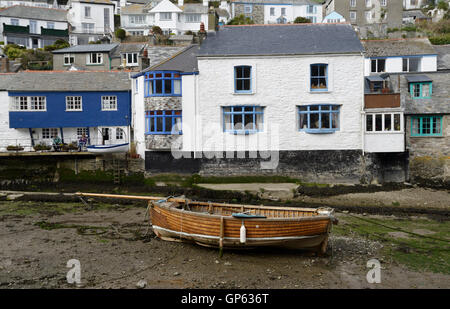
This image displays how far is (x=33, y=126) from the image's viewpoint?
90.1 ft

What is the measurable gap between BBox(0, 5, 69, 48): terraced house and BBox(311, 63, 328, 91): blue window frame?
4103 centimetres

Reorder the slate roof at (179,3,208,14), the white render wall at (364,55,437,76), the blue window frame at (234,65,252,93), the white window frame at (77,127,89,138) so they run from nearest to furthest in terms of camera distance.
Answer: the blue window frame at (234,65,252,93) < the white window frame at (77,127,89,138) < the white render wall at (364,55,437,76) < the slate roof at (179,3,208,14)

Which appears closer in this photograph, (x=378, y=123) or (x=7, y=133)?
(x=378, y=123)

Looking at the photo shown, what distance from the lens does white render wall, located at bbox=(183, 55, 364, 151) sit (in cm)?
2308

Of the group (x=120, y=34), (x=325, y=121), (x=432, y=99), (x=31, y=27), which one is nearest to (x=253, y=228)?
(x=325, y=121)

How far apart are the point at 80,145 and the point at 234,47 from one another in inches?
459

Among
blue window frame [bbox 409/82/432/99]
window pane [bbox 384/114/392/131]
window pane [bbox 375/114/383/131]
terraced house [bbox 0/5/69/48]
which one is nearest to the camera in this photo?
window pane [bbox 384/114/392/131]

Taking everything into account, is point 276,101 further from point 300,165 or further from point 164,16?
point 164,16

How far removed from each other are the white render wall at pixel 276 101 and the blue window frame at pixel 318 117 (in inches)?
12.1

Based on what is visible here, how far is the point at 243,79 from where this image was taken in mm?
23344

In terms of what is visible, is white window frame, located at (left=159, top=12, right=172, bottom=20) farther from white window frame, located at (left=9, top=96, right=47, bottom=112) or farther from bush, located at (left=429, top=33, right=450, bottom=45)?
bush, located at (left=429, top=33, right=450, bottom=45)

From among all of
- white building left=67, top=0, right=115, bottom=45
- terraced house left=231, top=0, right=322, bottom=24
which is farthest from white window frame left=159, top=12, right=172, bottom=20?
terraced house left=231, top=0, right=322, bottom=24

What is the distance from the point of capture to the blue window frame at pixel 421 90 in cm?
2452

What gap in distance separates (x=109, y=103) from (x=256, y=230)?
1813 centimetres
